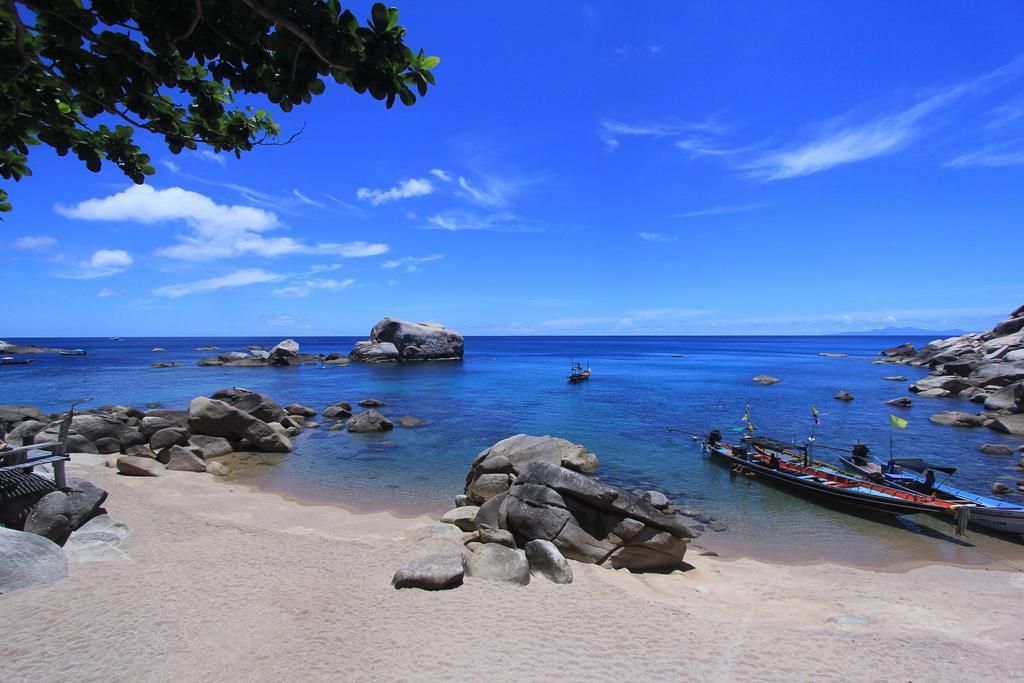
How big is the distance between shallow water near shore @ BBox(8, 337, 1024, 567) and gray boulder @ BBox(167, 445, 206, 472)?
1.74 meters

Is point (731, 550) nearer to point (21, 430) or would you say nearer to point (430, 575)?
point (430, 575)

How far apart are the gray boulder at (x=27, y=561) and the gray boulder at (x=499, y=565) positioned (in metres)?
7.73

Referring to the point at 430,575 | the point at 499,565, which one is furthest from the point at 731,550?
the point at 430,575

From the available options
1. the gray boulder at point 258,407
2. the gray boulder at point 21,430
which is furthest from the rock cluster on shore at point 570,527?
the gray boulder at point 21,430

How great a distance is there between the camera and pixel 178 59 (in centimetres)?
451

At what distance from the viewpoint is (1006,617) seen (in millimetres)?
11047

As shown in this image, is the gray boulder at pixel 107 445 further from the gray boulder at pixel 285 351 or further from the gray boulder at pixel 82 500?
the gray boulder at pixel 285 351

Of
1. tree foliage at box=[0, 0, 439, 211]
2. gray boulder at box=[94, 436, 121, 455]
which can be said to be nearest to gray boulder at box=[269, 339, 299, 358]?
gray boulder at box=[94, 436, 121, 455]

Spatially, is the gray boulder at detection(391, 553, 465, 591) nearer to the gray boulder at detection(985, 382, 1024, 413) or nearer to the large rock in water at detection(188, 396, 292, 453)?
the large rock in water at detection(188, 396, 292, 453)

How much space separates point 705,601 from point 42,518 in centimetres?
1440

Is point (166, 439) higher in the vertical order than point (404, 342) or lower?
lower

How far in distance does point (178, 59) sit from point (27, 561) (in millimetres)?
9837

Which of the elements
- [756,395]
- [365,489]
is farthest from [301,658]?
[756,395]

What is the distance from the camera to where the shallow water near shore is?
1656cm
